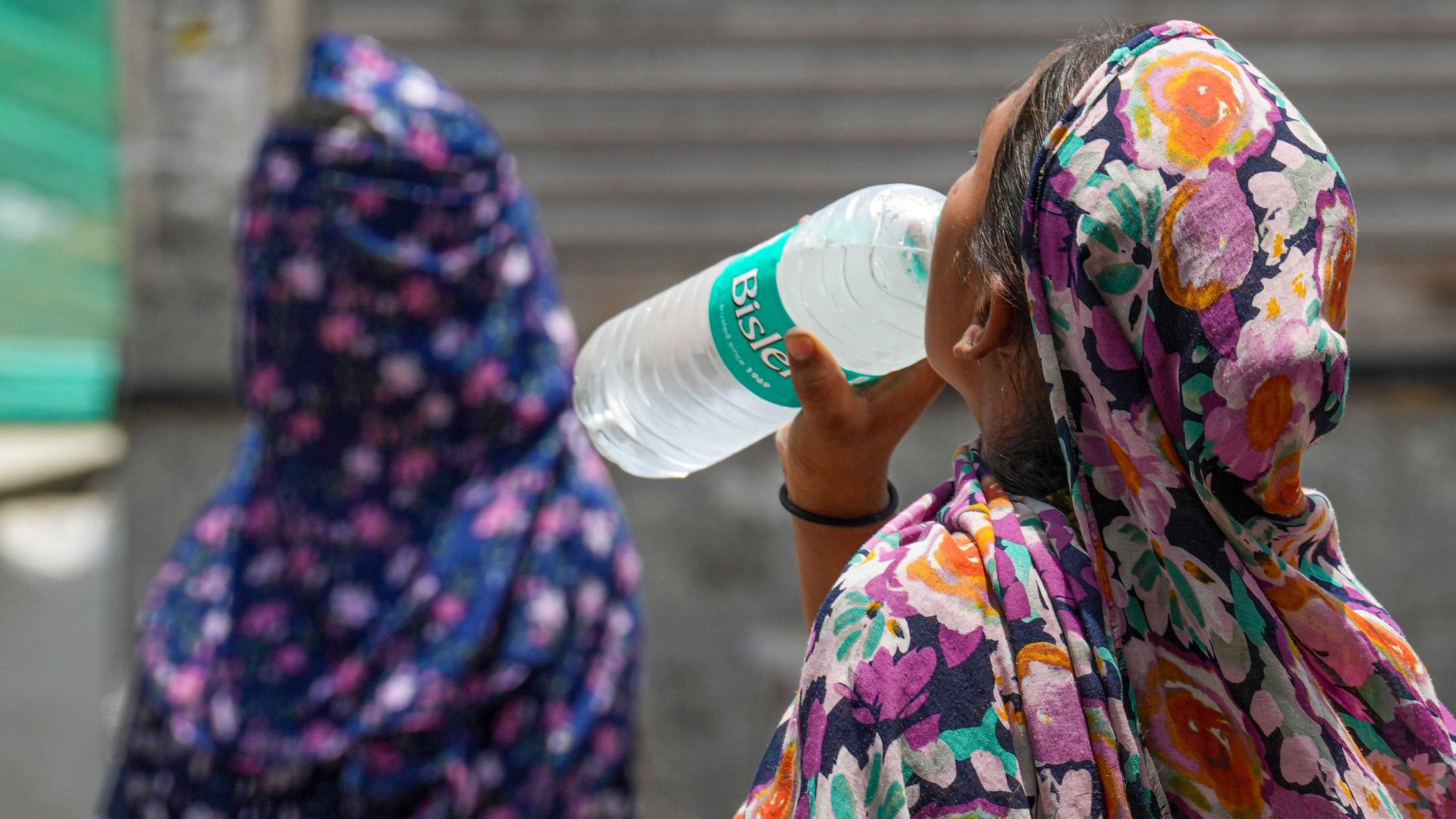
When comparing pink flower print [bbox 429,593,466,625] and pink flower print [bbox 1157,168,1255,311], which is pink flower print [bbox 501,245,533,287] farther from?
pink flower print [bbox 1157,168,1255,311]

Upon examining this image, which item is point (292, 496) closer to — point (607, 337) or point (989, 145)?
point (607, 337)

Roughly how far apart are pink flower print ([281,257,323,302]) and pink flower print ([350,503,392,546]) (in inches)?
14.5

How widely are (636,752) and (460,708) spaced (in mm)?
344

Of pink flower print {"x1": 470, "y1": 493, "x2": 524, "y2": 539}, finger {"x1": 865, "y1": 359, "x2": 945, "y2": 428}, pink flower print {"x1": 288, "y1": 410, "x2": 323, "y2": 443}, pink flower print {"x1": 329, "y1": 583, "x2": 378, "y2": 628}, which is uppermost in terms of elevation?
finger {"x1": 865, "y1": 359, "x2": 945, "y2": 428}

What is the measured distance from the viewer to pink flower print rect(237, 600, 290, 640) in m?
2.24

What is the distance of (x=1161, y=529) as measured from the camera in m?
0.81

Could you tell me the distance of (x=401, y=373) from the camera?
218cm

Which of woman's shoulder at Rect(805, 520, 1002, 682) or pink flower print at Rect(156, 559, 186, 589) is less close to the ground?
woman's shoulder at Rect(805, 520, 1002, 682)

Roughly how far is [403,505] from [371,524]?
0.06 m

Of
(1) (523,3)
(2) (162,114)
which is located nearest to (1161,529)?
(1) (523,3)

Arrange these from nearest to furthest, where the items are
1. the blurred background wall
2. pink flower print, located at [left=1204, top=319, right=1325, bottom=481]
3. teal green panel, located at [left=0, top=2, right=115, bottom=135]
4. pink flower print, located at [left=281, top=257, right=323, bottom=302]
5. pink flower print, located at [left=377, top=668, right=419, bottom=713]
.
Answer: pink flower print, located at [left=1204, top=319, right=1325, bottom=481] → pink flower print, located at [left=377, top=668, right=419, bottom=713] → pink flower print, located at [left=281, top=257, right=323, bottom=302] → the blurred background wall → teal green panel, located at [left=0, top=2, right=115, bottom=135]

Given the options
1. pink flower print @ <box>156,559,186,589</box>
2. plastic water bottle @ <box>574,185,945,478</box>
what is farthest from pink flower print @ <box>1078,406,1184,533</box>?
pink flower print @ <box>156,559,186,589</box>

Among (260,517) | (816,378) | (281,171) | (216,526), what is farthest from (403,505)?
(816,378)

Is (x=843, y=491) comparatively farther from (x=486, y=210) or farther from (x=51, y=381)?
(x=51, y=381)
